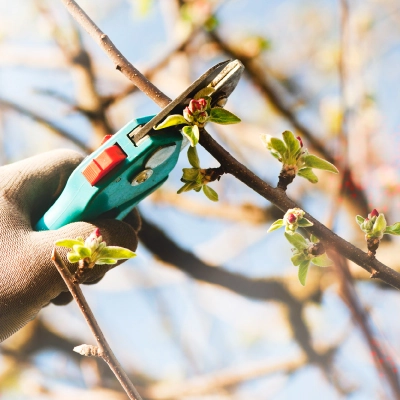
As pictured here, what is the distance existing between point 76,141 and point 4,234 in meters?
0.96

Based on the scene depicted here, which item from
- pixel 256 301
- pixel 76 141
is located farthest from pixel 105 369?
pixel 76 141

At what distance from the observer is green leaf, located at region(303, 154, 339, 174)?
441 millimetres

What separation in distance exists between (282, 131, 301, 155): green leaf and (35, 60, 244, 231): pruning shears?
0.25 feet

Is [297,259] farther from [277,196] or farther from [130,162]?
[130,162]

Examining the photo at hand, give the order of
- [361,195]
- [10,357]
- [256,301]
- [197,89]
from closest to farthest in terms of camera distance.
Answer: [197,89] → [361,195] → [256,301] → [10,357]

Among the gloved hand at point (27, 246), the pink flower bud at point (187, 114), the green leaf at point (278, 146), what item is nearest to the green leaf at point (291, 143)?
the green leaf at point (278, 146)

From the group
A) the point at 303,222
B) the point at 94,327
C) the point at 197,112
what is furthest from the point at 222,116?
the point at 94,327

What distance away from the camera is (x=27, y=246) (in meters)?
0.44

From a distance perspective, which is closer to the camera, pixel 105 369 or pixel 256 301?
pixel 256 301

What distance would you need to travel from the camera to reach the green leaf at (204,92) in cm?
40

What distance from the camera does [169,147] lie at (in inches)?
17.2

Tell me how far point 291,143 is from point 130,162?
175 mm

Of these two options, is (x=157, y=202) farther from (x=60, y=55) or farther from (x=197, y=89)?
(x=197, y=89)

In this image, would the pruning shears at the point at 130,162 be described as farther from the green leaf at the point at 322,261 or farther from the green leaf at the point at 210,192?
the green leaf at the point at 322,261
